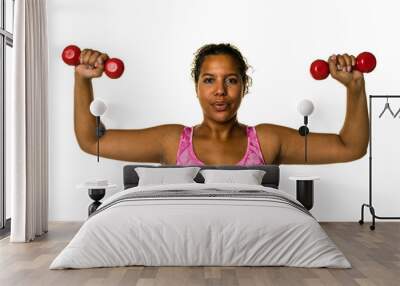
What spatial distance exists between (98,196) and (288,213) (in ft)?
8.85

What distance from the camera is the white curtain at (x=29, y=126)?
214 inches

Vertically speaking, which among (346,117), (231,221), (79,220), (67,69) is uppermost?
(67,69)

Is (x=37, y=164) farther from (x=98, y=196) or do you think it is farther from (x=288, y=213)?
(x=288, y=213)

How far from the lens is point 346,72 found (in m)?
6.35

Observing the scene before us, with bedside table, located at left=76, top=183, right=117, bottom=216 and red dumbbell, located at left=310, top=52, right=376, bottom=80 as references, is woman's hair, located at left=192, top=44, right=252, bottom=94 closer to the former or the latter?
red dumbbell, located at left=310, top=52, right=376, bottom=80

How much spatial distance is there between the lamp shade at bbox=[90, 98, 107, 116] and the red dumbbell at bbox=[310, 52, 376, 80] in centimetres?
225

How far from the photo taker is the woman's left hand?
6.26 meters

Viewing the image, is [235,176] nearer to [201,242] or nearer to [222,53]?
[222,53]

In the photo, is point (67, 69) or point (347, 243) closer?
point (347, 243)

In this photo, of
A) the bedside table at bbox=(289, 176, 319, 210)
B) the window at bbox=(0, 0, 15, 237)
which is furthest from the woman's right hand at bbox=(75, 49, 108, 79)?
the bedside table at bbox=(289, 176, 319, 210)

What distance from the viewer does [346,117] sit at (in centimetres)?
652

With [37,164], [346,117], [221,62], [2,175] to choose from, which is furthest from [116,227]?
[346,117]

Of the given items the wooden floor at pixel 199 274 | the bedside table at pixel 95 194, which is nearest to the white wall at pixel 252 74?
the bedside table at pixel 95 194

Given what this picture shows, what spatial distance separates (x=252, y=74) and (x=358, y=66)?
44.6 inches
